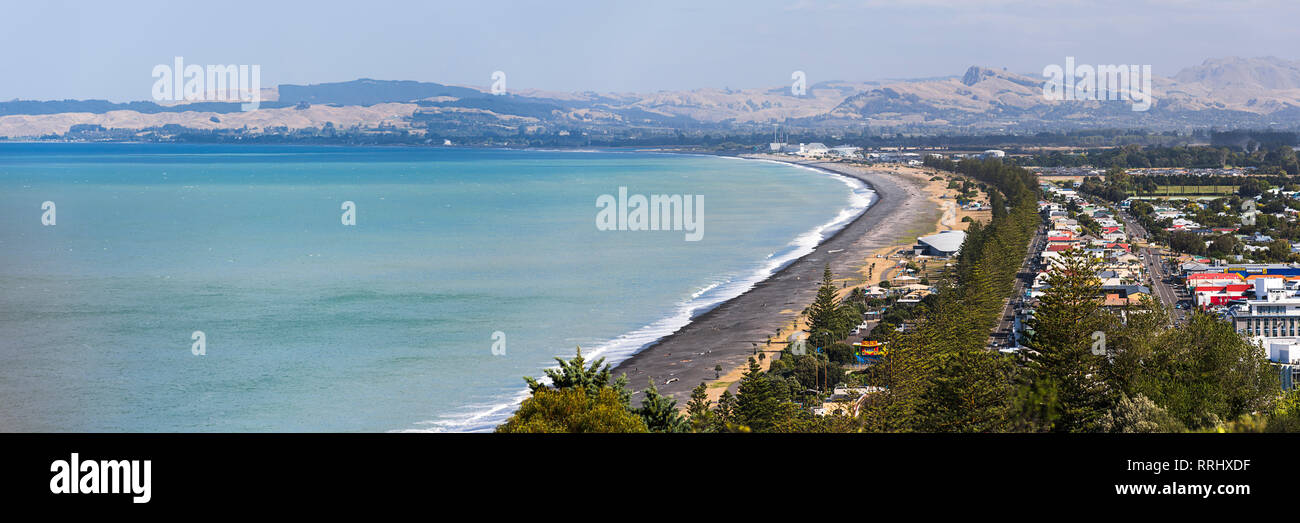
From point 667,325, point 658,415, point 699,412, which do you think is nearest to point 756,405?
point 699,412

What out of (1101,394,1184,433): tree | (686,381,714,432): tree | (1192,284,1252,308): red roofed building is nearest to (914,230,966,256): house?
(1192,284,1252,308): red roofed building

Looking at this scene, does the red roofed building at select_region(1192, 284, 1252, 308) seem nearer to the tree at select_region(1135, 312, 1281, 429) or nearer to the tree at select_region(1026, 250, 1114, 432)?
the tree at select_region(1135, 312, 1281, 429)

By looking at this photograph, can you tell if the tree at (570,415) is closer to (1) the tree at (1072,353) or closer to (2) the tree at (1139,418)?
(2) the tree at (1139,418)

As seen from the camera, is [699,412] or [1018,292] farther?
[1018,292]

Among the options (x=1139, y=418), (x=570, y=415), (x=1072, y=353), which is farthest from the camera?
(x=1072, y=353)

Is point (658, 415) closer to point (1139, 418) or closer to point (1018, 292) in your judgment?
point (1139, 418)
